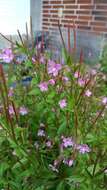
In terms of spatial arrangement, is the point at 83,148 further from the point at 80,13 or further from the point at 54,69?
the point at 80,13

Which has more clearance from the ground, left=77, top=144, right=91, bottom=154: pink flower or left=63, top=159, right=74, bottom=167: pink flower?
left=77, top=144, right=91, bottom=154: pink flower

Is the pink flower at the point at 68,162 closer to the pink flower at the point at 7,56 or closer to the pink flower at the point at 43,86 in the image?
the pink flower at the point at 43,86

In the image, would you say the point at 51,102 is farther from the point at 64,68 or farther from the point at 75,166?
the point at 75,166

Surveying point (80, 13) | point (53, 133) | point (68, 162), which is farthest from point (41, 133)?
point (80, 13)

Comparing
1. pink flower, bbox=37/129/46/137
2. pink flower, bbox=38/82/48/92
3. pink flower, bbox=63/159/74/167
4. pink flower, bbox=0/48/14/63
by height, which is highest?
pink flower, bbox=0/48/14/63

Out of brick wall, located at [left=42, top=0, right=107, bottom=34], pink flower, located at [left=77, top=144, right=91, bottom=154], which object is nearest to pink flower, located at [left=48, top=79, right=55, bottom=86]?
pink flower, located at [left=77, top=144, right=91, bottom=154]

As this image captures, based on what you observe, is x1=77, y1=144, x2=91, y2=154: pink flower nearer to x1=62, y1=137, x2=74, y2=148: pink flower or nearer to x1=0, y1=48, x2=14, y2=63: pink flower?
x1=62, y1=137, x2=74, y2=148: pink flower

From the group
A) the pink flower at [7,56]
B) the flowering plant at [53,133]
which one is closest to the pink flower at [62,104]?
the flowering plant at [53,133]
